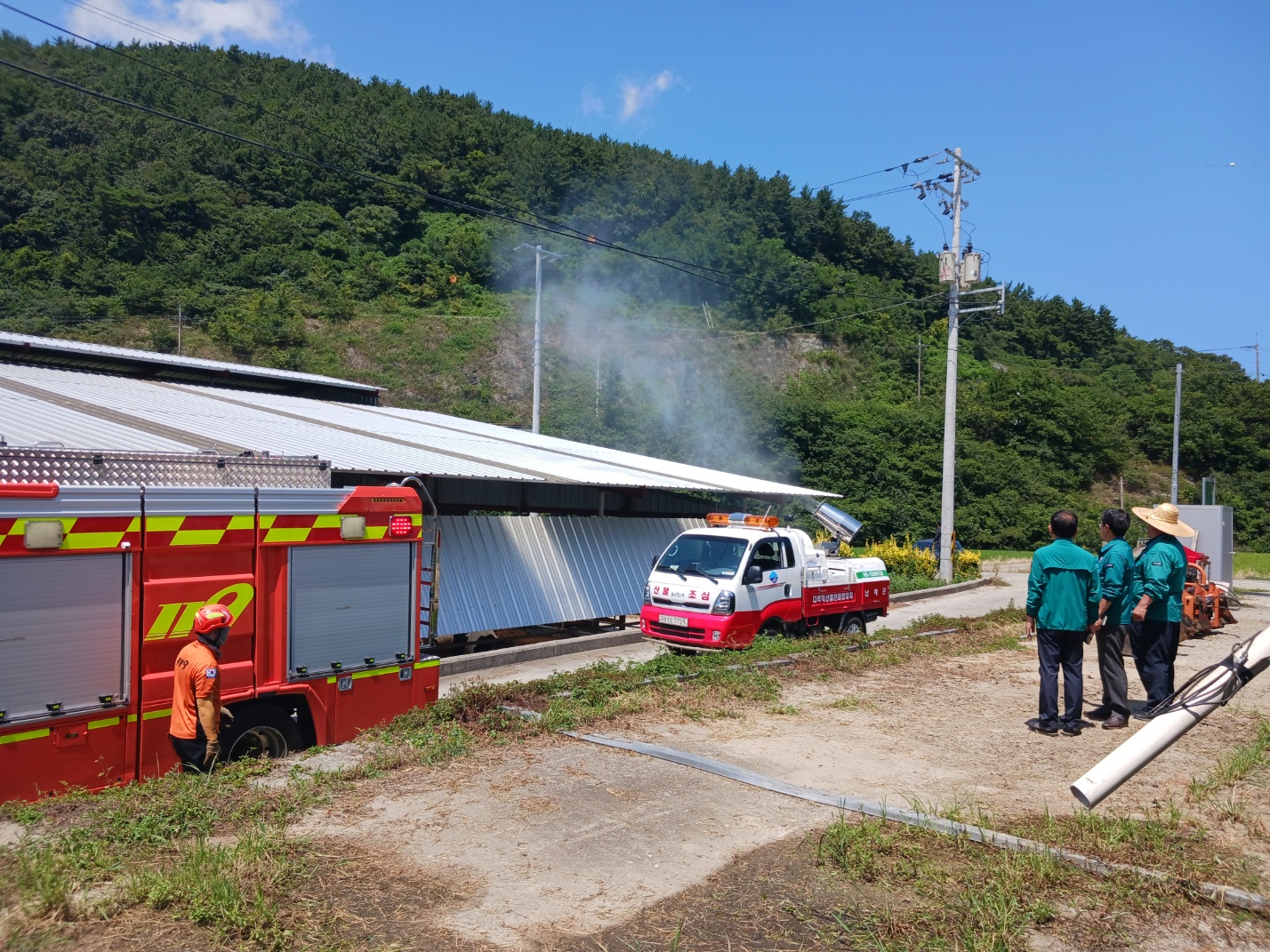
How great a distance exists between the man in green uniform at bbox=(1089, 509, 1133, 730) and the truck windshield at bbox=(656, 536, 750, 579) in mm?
5431

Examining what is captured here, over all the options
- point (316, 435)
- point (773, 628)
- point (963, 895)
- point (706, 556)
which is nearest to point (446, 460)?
point (316, 435)

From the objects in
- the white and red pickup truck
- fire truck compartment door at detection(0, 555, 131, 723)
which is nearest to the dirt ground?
fire truck compartment door at detection(0, 555, 131, 723)

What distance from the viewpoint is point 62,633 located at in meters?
6.05

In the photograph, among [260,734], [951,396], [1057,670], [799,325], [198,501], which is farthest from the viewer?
[799,325]

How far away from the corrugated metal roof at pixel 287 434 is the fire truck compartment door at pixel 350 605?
120 inches

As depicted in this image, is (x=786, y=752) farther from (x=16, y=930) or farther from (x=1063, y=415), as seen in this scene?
(x=1063, y=415)

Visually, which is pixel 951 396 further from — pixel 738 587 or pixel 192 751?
pixel 192 751

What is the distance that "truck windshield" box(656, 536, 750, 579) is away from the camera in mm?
13266

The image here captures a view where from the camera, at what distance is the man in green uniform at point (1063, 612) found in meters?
8.01

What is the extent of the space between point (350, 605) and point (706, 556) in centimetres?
667

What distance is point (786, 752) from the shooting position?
7652 millimetres

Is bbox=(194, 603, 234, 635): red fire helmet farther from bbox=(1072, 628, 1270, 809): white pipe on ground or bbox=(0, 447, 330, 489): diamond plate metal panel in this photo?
bbox=(1072, 628, 1270, 809): white pipe on ground

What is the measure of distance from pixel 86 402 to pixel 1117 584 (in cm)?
1345

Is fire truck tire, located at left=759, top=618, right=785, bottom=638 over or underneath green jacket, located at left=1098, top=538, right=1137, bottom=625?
underneath
